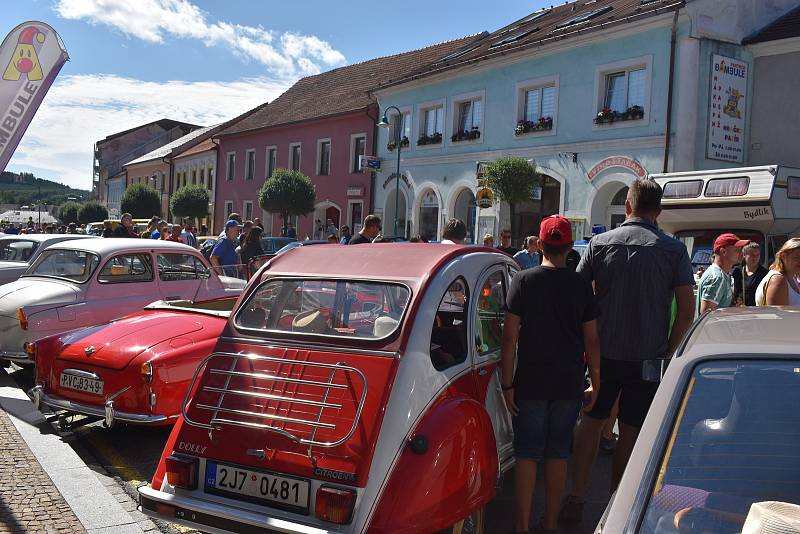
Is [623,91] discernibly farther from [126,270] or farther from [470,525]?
[470,525]

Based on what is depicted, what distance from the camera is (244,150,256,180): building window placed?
38812 mm

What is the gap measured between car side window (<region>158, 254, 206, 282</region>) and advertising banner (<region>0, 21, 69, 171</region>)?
253 centimetres

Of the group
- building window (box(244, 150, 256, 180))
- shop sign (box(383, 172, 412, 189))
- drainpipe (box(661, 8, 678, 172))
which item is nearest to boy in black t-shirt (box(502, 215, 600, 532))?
drainpipe (box(661, 8, 678, 172))

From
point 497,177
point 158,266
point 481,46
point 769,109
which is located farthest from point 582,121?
point 158,266

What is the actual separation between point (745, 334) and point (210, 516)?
2.51m

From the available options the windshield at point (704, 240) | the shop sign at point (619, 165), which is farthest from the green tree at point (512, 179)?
the windshield at point (704, 240)

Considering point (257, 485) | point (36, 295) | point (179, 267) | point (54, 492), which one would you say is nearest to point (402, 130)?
point (179, 267)

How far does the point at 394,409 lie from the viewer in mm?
3379

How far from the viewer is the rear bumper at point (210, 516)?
10.6 ft

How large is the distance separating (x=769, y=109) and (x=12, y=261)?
1726 cm

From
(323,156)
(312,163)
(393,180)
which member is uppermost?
(323,156)

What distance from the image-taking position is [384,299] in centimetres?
398

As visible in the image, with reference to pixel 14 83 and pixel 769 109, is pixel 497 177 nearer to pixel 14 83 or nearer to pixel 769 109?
pixel 769 109

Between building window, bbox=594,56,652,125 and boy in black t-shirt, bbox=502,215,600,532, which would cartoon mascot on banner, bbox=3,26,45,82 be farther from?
building window, bbox=594,56,652,125
